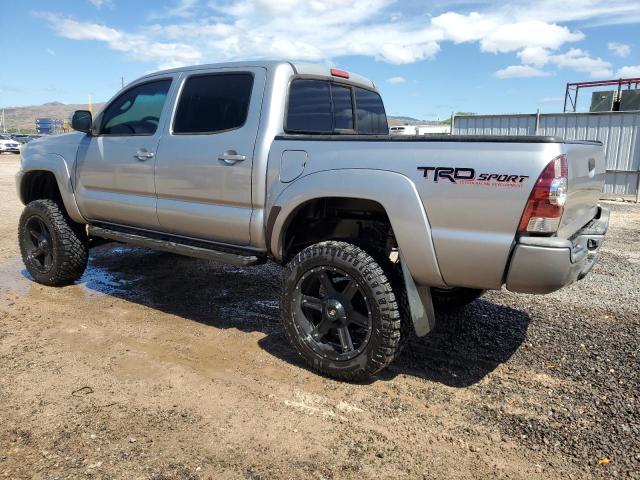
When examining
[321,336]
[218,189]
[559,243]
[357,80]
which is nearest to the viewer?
[559,243]

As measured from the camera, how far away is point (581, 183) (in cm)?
305

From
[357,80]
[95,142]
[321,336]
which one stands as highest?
[357,80]

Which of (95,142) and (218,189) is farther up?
(95,142)

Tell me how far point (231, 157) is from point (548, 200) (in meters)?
2.16

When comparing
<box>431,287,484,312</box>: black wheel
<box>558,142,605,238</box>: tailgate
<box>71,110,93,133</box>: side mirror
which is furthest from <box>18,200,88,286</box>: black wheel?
<box>558,142,605,238</box>: tailgate

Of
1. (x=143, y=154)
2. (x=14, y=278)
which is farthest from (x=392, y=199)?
(x=14, y=278)

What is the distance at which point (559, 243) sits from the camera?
8.94 feet

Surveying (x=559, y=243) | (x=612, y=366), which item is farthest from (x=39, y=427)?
(x=612, y=366)

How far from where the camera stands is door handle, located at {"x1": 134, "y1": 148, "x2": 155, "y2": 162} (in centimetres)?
443

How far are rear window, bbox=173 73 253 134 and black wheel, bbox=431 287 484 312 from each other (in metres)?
1.96

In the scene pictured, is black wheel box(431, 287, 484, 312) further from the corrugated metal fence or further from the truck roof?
the corrugated metal fence

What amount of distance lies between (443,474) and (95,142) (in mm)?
4124

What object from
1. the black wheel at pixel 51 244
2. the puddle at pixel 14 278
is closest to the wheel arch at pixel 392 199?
the black wheel at pixel 51 244

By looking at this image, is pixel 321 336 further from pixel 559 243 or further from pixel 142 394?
pixel 559 243
